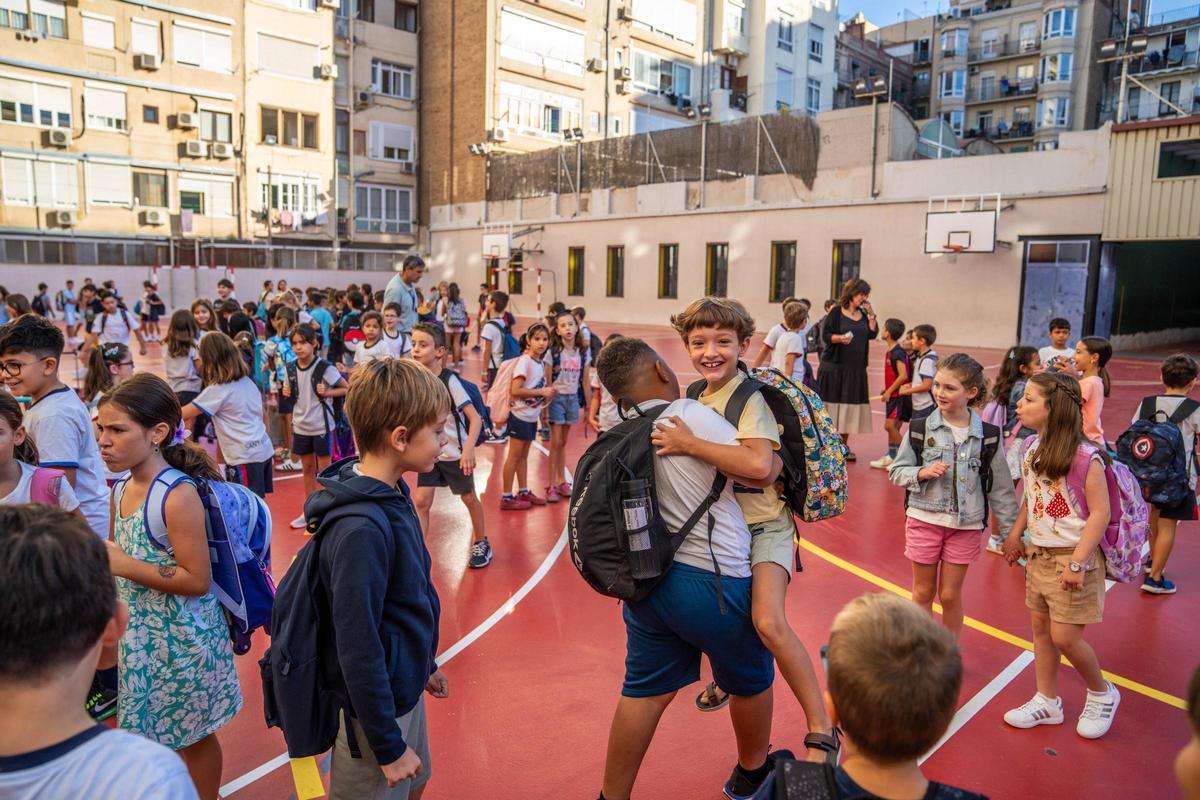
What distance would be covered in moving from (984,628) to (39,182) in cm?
3720

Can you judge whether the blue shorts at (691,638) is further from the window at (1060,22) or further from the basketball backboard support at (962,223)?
the window at (1060,22)

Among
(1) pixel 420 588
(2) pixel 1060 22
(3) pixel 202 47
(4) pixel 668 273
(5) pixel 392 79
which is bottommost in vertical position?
(1) pixel 420 588

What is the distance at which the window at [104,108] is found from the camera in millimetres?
32156

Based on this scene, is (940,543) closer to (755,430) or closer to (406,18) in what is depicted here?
(755,430)

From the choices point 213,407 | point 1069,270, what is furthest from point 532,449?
point 1069,270

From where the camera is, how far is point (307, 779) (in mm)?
2965

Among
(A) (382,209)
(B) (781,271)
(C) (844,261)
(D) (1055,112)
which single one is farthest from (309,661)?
(D) (1055,112)

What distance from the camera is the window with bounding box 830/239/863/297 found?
87.1 ft

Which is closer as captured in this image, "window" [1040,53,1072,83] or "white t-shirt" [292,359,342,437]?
"white t-shirt" [292,359,342,437]

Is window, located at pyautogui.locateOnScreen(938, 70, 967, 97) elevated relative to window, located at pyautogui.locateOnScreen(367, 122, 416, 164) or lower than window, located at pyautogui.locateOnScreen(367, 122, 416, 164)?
elevated

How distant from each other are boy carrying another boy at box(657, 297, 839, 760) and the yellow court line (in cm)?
52

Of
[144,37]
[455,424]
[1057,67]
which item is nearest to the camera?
[455,424]

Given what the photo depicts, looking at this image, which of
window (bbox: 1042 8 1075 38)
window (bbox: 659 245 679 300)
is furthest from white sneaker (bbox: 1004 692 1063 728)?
window (bbox: 1042 8 1075 38)

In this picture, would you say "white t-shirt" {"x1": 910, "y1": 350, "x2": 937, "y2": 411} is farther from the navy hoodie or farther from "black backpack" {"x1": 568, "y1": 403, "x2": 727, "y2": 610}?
the navy hoodie
